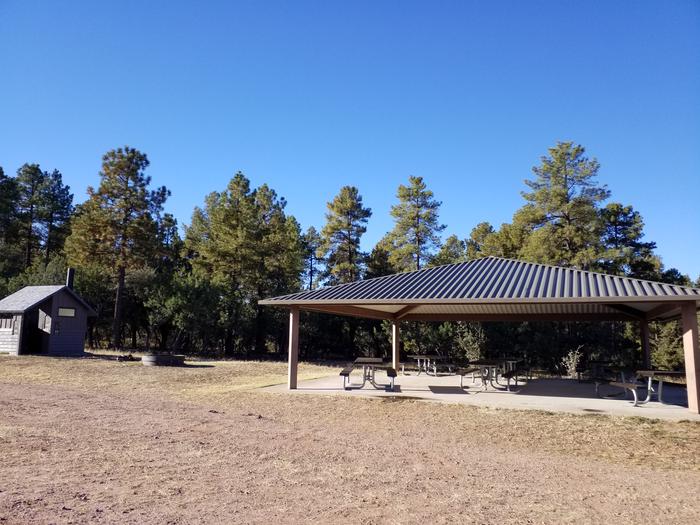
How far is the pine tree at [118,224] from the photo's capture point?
2958cm

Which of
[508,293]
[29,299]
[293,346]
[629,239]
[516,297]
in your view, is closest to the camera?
[516,297]

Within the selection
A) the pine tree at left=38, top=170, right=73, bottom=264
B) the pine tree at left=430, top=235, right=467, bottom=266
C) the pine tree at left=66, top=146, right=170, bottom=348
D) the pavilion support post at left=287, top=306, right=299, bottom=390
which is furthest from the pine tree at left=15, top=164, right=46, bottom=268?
the pavilion support post at left=287, top=306, right=299, bottom=390

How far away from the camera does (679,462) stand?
6.19 meters

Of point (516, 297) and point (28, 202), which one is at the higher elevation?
point (28, 202)

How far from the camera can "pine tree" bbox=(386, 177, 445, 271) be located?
3144cm

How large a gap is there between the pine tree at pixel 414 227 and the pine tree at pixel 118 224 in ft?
50.4

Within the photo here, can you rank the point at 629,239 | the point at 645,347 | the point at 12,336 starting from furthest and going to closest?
1. the point at 629,239
2. the point at 12,336
3. the point at 645,347

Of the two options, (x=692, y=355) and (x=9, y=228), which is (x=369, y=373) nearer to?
(x=692, y=355)

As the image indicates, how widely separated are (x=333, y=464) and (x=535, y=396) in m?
7.57

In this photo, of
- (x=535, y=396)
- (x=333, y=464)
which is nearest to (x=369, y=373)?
(x=535, y=396)

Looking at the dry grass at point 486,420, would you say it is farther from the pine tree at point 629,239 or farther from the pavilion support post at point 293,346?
the pine tree at point 629,239

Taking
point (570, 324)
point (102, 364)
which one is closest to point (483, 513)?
point (102, 364)

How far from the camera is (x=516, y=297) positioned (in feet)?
33.3

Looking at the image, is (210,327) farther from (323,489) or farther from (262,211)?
(323,489)
